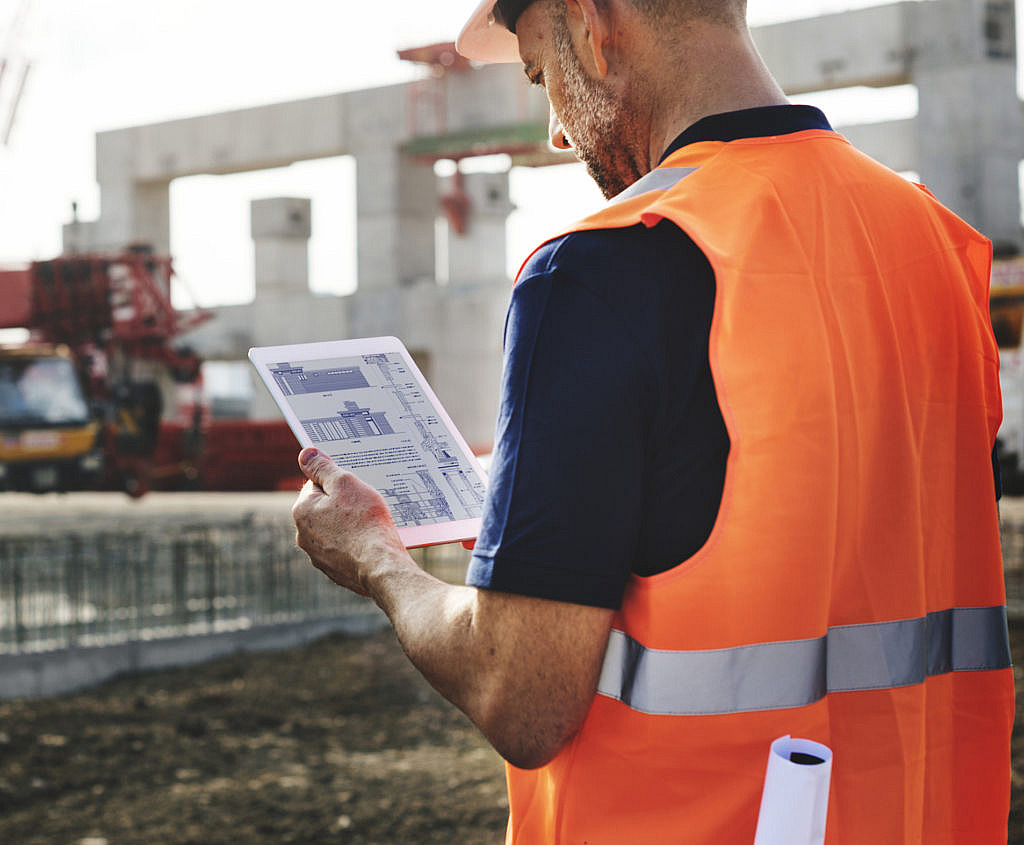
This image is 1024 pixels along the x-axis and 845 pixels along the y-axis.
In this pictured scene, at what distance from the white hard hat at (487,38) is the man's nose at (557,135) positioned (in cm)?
12

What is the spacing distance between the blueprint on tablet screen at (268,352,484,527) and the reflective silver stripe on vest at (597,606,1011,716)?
1.31ft

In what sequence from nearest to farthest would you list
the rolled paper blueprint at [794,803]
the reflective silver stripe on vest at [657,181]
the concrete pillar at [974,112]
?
the rolled paper blueprint at [794,803]
the reflective silver stripe on vest at [657,181]
the concrete pillar at [974,112]

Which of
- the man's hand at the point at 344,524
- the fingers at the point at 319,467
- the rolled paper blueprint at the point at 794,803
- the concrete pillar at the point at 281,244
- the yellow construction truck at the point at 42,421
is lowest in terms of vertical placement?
the yellow construction truck at the point at 42,421

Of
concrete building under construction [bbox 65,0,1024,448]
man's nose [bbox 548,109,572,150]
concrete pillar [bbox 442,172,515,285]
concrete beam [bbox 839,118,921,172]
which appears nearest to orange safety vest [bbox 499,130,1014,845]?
man's nose [bbox 548,109,572,150]

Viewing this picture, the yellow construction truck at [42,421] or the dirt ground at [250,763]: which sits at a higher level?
the yellow construction truck at [42,421]

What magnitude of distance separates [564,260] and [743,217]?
21cm

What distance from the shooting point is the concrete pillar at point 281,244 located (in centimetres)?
2783

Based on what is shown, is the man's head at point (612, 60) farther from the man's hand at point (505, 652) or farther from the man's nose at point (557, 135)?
the man's hand at point (505, 652)

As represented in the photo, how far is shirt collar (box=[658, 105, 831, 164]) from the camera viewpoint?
1.42 meters

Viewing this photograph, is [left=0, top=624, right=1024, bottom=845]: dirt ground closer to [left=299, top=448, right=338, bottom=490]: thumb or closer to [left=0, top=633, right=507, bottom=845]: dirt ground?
[left=0, top=633, right=507, bottom=845]: dirt ground

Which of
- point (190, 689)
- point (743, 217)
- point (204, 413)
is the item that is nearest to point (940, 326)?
point (743, 217)

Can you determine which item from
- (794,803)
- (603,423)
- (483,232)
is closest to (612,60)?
(603,423)

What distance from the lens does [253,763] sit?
6.36 metres

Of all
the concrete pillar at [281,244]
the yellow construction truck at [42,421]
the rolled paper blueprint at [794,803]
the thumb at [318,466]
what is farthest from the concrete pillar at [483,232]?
the rolled paper blueprint at [794,803]
